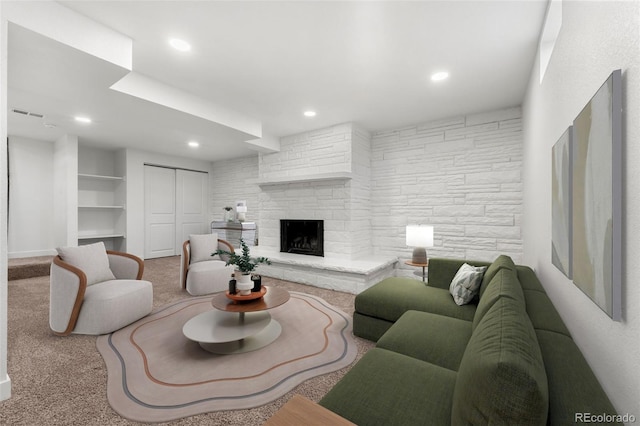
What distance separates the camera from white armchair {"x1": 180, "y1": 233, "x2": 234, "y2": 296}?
3514 millimetres

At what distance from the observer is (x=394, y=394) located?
1.11 metres

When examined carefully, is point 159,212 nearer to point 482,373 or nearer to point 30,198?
point 30,198

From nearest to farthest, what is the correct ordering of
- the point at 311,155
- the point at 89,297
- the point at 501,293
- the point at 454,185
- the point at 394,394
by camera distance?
the point at 394,394
the point at 501,293
the point at 89,297
the point at 454,185
the point at 311,155

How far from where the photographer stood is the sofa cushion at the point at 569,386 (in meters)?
0.70

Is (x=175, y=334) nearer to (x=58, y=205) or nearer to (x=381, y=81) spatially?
(x=381, y=81)

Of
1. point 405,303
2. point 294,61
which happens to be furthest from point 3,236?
point 405,303

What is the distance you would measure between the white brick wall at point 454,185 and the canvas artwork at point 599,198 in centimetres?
269

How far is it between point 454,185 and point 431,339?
2.86 metres

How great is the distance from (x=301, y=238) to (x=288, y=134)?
6.23ft

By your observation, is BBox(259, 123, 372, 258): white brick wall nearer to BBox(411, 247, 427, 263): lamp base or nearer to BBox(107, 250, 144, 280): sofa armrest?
BBox(411, 247, 427, 263): lamp base

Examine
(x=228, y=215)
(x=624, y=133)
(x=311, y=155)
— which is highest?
(x=311, y=155)

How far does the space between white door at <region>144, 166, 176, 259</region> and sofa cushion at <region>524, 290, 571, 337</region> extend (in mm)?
6662

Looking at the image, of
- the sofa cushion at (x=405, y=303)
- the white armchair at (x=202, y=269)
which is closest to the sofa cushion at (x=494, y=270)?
the sofa cushion at (x=405, y=303)

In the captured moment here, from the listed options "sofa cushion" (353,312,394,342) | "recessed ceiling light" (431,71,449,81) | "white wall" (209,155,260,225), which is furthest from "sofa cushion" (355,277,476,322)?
"white wall" (209,155,260,225)
